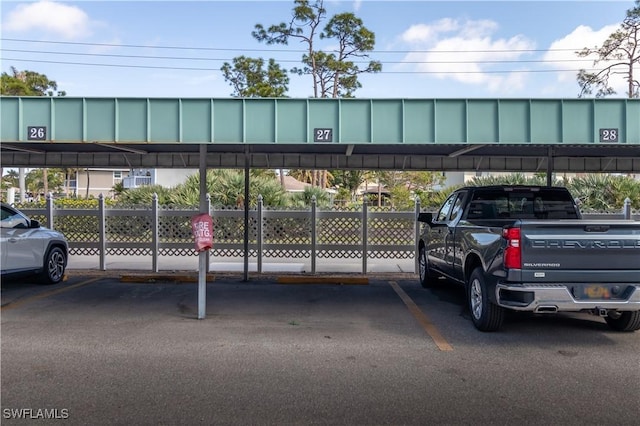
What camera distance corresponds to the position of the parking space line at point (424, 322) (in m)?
5.85

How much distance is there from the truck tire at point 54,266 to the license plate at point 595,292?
9.20 m

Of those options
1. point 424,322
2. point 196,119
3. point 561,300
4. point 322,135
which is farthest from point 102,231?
point 561,300

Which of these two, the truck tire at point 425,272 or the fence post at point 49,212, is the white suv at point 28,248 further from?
the truck tire at point 425,272

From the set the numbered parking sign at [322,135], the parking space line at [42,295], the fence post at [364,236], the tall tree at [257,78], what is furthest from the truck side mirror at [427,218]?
the tall tree at [257,78]

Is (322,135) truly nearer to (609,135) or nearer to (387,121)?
(387,121)

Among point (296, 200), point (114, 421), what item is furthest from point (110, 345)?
point (296, 200)

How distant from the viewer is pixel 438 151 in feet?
32.8

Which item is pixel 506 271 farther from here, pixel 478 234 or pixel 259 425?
pixel 259 425

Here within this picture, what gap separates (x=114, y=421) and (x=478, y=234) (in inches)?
189

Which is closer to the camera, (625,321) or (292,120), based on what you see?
(625,321)

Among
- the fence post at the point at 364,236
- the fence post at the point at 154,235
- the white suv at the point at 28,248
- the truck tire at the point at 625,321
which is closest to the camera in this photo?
the truck tire at the point at 625,321

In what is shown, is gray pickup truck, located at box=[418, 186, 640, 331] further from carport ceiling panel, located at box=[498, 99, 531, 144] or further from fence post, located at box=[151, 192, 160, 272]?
fence post, located at box=[151, 192, 160, 272]

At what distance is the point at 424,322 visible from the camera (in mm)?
6945

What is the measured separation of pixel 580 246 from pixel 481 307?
1.44 metres
